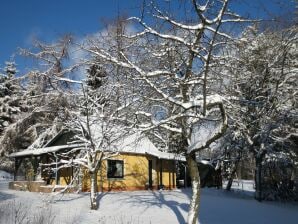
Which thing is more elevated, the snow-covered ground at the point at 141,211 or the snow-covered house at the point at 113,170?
the snow-covered house at the point at 113,170

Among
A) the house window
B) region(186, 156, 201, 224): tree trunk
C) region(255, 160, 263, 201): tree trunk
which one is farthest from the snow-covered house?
region(186, 156, 201, 224): tree trunk

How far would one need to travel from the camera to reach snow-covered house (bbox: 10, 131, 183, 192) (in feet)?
82.3

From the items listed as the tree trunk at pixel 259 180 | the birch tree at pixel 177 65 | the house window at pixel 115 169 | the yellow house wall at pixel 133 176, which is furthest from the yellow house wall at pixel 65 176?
the birch tree at pixel 177 65

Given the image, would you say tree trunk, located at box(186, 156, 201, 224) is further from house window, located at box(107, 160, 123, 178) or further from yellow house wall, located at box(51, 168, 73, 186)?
yellow house wall, located at box(51, 168, 73, 186)

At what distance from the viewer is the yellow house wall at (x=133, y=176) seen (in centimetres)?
2530

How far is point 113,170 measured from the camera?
26.3 meters

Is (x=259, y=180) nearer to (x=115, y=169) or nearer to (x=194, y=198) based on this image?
(x=115, y=169)

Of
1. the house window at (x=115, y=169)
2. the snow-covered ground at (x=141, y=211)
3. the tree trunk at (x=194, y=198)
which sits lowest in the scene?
the snow-covered ground at (x=141, y=211)

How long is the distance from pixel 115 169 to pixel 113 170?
0.60 feet

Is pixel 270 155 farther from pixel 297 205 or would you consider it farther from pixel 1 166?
pixel 1 166

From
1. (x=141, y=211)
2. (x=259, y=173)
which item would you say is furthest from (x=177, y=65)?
(x=259, y=173)

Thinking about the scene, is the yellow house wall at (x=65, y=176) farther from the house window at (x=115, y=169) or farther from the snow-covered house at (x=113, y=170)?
the house window at (x=115, y=169)

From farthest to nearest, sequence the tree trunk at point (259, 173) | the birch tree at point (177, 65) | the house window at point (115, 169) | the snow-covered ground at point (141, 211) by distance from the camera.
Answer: the house window at point (115, 169), the tree trunk at point (259, 173), the snow-covered ground at point (141, 211), the birch tree at point (177, 65)

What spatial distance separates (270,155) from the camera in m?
24.3
